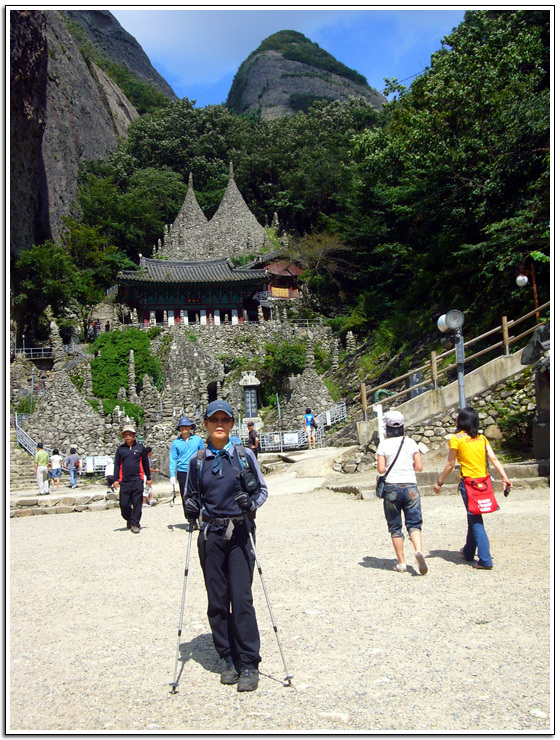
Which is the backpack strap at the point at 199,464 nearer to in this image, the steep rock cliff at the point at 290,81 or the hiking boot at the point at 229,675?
the hiking boot at the point at 229,675

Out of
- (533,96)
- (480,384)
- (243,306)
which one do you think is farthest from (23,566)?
(243,306)

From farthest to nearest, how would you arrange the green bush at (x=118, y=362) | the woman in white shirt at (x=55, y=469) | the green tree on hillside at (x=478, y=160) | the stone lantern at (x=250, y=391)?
the green bush at (x=118, y=362), the stone lantern at (x=250, y=391), the woman in white shirt at (x=55, y=469), the green tree on hillside at (x=478, y=160)

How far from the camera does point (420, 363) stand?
18.6 metres

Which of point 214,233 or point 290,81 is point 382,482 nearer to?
point 214,233

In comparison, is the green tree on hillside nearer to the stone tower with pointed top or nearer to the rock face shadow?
the rock face shadow

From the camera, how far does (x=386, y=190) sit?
24.5 m

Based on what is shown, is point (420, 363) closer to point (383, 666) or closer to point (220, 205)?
point (383, 666)

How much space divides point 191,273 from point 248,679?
36.9 m

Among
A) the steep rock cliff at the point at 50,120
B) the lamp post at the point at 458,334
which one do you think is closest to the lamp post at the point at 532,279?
the lamp post at the point at 458,334

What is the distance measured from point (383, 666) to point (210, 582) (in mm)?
1210

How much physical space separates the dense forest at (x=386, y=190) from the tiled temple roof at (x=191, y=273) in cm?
315

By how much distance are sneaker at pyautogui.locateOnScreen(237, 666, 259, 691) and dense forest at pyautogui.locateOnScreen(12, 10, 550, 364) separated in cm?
1218

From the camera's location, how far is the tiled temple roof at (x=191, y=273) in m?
37.0

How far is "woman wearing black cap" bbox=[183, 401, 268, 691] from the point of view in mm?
3750
